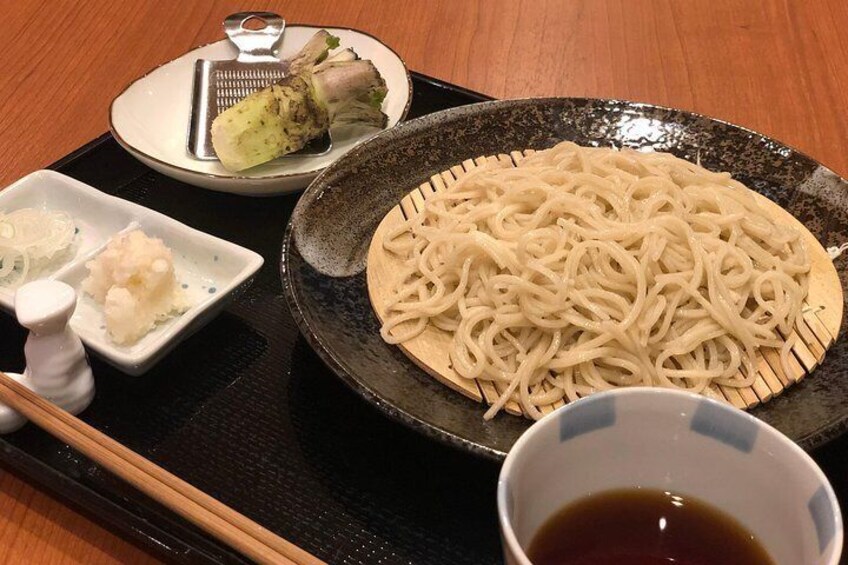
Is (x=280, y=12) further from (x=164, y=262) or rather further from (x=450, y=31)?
(x=164, y=262)

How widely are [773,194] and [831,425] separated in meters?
0.74

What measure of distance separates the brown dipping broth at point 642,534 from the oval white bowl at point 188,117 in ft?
3.98

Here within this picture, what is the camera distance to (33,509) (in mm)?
1364

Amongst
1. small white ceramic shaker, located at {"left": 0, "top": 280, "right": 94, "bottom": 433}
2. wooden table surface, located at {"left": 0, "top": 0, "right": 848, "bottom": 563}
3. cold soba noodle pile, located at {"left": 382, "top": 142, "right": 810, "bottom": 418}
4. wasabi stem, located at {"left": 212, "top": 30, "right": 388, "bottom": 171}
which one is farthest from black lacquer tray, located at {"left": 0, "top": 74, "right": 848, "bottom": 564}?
wooden table surface, located at {"left": 0, "top": 0, "right": 848, "bottom": 563}

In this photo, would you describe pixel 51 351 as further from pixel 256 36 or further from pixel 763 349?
pixel 256 36

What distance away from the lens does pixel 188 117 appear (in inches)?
88.4

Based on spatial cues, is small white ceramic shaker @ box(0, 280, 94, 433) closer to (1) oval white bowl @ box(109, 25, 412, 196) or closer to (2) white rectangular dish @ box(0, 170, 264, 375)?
(2) white rectangular dish @ box(0, 170, 264, 375)

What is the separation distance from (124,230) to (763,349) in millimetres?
1363

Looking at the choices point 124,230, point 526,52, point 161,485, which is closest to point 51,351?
point 161,485

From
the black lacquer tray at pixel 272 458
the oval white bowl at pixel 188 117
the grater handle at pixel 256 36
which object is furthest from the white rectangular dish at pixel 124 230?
the grater handle at pixel 256 36

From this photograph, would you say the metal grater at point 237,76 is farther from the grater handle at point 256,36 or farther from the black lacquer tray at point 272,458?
the black lacquer tray at point 272,458

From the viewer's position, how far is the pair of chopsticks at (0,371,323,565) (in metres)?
1.09

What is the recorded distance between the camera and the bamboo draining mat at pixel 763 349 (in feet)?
4.65

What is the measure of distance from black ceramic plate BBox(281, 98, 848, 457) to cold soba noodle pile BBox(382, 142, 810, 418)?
7cm
